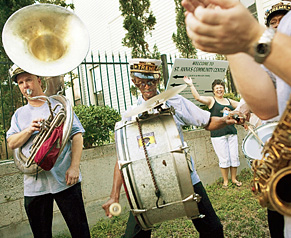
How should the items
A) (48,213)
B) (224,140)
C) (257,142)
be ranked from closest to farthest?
(257,142)
(48,213)
(224,140)

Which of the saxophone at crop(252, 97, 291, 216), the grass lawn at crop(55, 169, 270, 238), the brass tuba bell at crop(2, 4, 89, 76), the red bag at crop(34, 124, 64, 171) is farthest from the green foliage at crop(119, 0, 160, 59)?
the saxophone at crop(252, 97, 291, 216)

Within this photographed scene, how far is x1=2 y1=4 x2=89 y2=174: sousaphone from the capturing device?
2.54 m

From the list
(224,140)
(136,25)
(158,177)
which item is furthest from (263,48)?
(136,25)

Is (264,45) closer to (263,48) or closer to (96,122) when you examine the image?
(263,48)

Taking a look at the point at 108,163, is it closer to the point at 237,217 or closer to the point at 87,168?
the point at 87,168

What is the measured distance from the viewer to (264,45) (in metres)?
0.79

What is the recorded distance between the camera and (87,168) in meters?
4.13

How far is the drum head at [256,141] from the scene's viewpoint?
2.16m

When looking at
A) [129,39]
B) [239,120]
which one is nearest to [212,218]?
[239,120]

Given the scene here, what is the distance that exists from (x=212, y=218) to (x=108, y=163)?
88.3 inches

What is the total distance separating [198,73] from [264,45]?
465cm

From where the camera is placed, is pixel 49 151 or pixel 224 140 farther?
pixel 224 140

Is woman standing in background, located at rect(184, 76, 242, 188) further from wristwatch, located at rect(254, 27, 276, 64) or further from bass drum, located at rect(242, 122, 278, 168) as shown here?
wristwatch, located at rect(254, 27, 276, 64)

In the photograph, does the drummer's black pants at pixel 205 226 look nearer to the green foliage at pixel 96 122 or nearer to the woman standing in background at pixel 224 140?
the green foliage at pixel 96 122
